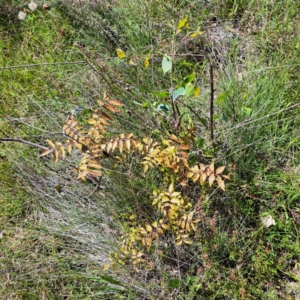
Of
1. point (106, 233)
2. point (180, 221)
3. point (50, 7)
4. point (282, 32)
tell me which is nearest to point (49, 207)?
point (106, 233)

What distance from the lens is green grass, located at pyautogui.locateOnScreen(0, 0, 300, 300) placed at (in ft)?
6.15

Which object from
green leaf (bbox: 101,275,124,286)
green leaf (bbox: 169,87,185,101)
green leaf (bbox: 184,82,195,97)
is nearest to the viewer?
green leaf (bbox: 184,82,195,97)

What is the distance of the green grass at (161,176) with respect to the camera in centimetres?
188

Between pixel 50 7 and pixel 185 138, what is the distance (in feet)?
5.59

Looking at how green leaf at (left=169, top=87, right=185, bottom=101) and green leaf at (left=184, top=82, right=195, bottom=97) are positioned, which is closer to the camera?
green leaf at (left=184, top=82, right=195, bottom=97)

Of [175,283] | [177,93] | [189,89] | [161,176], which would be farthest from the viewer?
[161,176]

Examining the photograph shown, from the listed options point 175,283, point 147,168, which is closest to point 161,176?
point 147,168

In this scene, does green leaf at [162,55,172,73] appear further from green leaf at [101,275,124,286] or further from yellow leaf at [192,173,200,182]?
green leaf at [101,275,124,286]

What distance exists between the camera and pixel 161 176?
2002 mm

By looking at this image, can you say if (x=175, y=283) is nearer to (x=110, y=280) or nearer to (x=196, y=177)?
(x=110, y=280)

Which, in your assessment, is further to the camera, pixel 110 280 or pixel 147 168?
pixel 110 280

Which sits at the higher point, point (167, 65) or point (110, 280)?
point (167, 65)

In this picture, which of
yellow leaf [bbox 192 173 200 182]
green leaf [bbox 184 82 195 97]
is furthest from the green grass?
green leaf [bbox 184 82 195 97]

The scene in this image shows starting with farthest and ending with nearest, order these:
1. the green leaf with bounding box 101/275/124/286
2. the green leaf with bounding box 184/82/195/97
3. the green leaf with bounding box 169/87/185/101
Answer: the green leaf with bounding box 101/275/124/286
the green leaf with bounding box 169/87/185/101
the green leaf with bounding box 184/82/195/97
